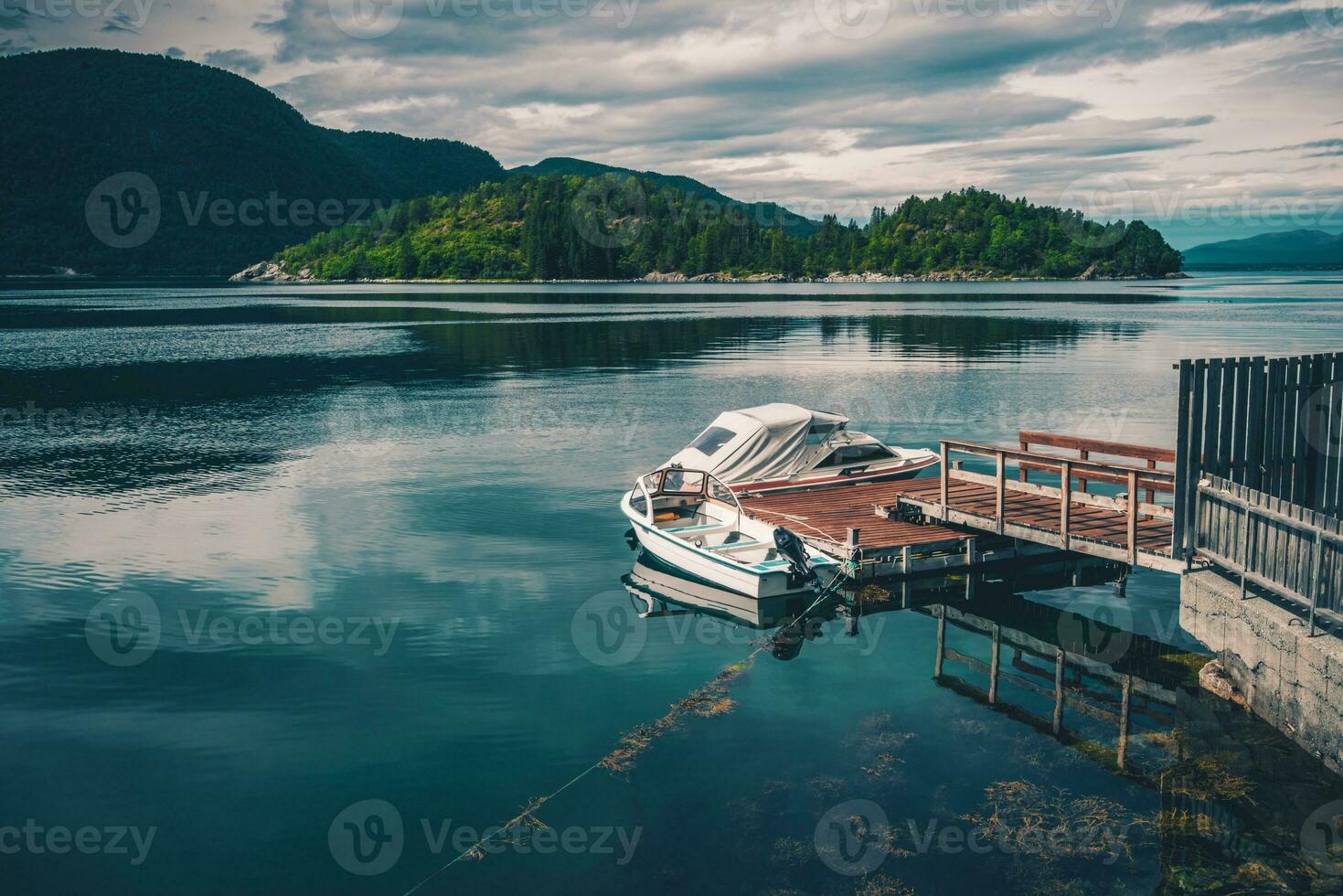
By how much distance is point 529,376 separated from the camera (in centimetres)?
6531

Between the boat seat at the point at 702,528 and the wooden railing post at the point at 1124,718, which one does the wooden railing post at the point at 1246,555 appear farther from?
the boat seat at the point at 702,528

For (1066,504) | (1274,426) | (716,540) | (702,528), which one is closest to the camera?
(1274,426)

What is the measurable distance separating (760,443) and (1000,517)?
356 inches

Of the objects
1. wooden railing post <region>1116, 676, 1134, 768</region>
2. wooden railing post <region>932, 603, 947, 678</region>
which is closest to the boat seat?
wooden railing post <region>932, 603, 947, 678</region>

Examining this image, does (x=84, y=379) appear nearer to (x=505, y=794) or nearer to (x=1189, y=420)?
(x=505, y=794)

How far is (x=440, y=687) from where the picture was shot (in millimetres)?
17219

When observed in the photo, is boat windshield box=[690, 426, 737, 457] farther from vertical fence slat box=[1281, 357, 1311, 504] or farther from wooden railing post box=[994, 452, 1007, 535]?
vertical fence slat box=[1281, 357, 1311, 504]

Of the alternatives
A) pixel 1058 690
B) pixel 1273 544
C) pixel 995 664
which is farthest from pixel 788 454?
pixel 1273 544

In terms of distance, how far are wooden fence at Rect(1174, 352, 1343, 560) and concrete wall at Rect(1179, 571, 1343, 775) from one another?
3.69ft

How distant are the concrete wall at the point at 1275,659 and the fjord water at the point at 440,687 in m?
0.64

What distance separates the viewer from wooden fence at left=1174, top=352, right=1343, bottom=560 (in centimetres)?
1628

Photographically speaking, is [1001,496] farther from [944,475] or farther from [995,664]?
[995,664]

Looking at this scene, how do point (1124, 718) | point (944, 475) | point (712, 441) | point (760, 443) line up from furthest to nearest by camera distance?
point (712, 441), point (760, 443), point (944, 475), point (1124, 718)

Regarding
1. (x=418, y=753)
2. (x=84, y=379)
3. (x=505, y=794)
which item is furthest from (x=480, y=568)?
(x=84, y=379)
